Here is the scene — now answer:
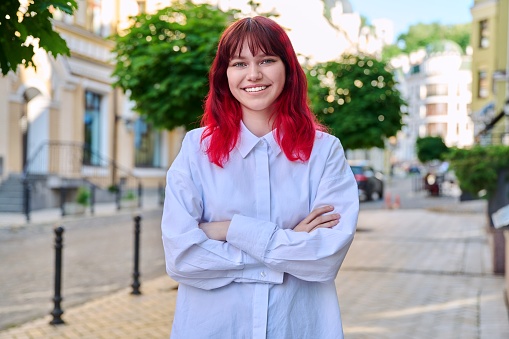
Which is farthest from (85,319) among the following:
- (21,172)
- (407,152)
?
(407,152)

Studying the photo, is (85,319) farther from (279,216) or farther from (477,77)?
(477,77)

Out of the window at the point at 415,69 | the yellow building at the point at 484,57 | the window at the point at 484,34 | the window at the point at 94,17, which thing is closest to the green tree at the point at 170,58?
the window at the point at 94,17

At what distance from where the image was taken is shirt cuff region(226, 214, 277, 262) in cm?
233

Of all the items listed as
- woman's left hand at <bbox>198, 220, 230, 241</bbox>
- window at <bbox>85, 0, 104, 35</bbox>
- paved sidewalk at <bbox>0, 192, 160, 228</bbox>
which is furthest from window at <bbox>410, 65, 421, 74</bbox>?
woman's left hand at <bbox>198, 220, 230, 241</bbox>

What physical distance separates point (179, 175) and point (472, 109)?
4286cm

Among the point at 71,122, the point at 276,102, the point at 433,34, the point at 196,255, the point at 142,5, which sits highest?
the point at 433,34

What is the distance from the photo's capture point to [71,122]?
84.1 ft

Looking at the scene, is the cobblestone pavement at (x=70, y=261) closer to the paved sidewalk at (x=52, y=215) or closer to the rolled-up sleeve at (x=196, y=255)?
the paved sidewalk at (x=52, y=215)

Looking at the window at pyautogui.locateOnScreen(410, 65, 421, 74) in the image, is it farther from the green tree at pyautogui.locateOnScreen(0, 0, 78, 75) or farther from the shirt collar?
the shirt collar

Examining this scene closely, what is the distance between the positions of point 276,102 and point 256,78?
0.42 ft

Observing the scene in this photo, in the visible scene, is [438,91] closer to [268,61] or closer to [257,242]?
[268,61]

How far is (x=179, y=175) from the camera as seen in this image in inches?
96.7

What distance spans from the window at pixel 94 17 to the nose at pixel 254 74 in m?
25.3

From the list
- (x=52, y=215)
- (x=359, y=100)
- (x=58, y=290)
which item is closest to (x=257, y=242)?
(x=58, y=290)
